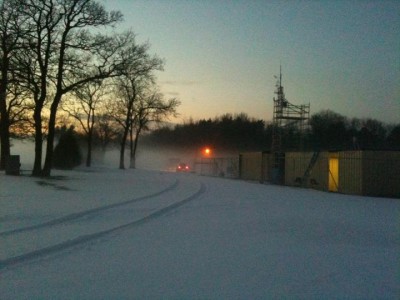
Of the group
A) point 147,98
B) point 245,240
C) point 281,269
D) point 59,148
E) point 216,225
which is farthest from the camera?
point 147,98

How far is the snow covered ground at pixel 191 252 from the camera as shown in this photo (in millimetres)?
7801

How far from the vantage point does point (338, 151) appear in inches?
1278

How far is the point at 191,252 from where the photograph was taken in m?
10.6

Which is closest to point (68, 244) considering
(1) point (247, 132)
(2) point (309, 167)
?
(2) point (309, 167)

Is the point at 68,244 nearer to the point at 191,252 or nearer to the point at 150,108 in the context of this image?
the point at 191,252

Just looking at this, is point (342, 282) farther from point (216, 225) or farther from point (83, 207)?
point (83, 207)

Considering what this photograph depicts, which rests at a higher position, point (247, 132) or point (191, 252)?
point (247, 132)

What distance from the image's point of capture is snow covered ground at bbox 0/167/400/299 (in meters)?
7.80

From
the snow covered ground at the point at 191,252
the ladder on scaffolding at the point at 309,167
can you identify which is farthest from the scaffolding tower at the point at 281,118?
the snow covered ground at the point at 191,252

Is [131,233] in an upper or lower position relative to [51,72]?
lower

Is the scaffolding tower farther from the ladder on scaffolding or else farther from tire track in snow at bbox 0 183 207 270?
tire track in snow at bbox 0 183 207 270

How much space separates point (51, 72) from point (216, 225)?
23.9 meters

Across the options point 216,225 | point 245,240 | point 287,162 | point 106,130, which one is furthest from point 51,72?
point 106,130

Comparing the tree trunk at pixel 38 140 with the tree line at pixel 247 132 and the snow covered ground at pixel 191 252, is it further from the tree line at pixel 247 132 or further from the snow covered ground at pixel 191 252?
the tree line at pixel 247 132
